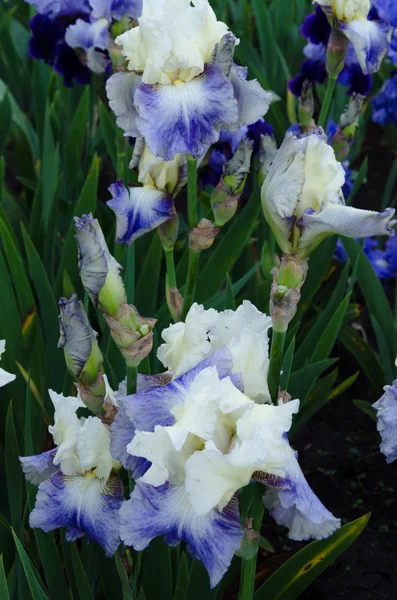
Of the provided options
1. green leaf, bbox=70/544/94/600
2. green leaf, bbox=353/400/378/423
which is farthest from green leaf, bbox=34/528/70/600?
green leaf, bbox=353/400/378/423

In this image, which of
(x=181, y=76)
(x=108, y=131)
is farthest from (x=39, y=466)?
(x=108, y=131)

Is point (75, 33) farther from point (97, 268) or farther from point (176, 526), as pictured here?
point (176, 526)

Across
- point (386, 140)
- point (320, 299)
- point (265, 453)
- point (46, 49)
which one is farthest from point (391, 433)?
point (386, 140)

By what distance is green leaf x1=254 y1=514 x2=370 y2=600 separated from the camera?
3.78 feet

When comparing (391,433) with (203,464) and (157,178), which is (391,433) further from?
(157,178)

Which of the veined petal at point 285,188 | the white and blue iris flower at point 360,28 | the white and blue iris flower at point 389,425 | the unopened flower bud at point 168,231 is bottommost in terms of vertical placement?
the white and blue iris flower at point 389,425

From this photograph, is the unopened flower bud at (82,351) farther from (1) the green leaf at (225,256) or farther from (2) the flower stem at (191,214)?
(1) the green leaf at (225,256)

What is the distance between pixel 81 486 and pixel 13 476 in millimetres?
307

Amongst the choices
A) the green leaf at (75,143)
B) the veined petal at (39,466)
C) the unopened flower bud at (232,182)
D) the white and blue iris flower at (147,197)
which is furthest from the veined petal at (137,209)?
the green leaf at (75,143)

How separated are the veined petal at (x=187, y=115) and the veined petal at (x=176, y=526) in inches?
19.7

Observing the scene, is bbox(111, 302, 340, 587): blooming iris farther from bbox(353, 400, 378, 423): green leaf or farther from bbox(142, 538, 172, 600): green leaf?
bbox(353, 400, 378, 423): green leaf

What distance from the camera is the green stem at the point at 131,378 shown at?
907 millimetres

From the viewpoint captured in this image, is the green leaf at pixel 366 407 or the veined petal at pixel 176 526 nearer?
the veined petal at pixel 176 526

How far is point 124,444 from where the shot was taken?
2.72ft
